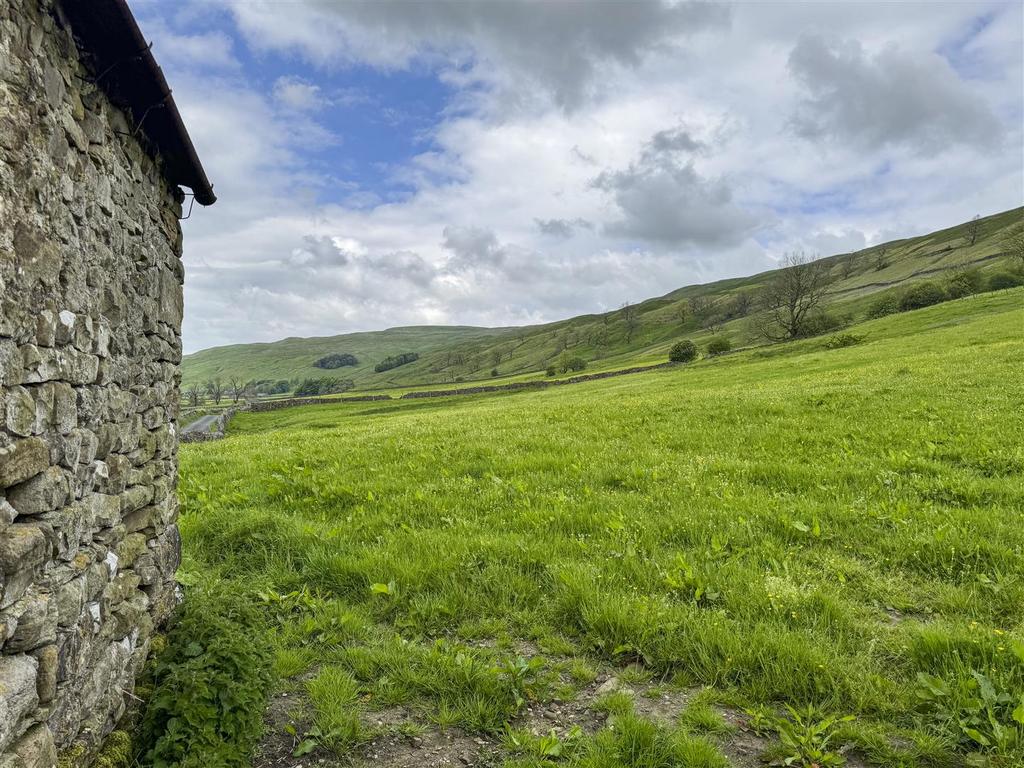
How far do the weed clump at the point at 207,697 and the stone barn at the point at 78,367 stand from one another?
1.11ft

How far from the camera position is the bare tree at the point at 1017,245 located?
70.1 meters

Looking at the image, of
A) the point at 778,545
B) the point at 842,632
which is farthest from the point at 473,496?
the point at 842,632

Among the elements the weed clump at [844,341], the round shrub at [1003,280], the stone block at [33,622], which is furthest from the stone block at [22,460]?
the round shrub at [1003,280]

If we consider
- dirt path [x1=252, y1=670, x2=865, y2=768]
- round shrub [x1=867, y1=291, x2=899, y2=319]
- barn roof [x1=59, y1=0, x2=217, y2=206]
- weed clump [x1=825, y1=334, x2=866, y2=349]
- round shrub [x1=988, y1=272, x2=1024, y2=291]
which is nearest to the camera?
barn roof [x1=59, y1=0, x2=217, y2=206]

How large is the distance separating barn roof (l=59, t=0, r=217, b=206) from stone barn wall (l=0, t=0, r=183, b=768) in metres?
0.16

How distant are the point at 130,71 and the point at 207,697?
541cm

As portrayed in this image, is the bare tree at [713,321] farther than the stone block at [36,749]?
Yes

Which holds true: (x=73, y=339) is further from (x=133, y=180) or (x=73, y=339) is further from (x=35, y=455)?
(x=133, y=180)

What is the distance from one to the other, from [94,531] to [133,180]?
129 inches

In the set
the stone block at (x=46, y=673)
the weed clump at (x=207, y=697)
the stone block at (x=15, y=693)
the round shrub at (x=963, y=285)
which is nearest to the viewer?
the stone block at (x=15, y=693)

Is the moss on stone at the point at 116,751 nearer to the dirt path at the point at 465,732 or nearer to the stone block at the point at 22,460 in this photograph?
the dirt path at the point at 465,732

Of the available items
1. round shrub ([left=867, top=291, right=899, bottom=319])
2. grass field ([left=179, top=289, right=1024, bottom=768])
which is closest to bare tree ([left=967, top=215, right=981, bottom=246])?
round shrub ([left=867, top=291, right=899, bottom=319])

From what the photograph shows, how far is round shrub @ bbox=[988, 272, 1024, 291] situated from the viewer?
6600 centimetres

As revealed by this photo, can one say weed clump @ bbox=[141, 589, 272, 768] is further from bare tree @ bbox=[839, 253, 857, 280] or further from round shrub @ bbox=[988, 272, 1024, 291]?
bare tree @ bbox=[839, 253, 857, 280]
